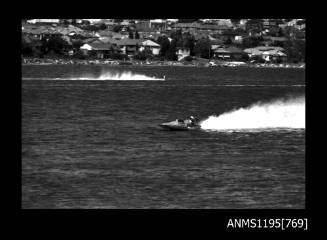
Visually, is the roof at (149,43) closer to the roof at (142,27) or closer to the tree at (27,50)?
the tree at (27,50)

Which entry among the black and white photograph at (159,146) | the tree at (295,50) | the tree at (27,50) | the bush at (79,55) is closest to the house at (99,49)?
the bush at (79,55)

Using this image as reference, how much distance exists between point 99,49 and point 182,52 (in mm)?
15676

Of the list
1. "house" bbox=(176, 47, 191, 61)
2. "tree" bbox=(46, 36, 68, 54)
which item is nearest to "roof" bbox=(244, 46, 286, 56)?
"house" bbox=(176, 47, 191, 61)

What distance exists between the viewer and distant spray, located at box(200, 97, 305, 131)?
36.8 meters

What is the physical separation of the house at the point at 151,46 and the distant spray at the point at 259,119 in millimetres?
95323

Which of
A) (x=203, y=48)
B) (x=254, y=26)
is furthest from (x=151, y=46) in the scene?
(x=254, y=26)

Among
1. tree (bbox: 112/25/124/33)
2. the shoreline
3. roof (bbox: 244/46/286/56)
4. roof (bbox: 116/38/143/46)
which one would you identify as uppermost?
tree (bbox: 112/25/124/33)

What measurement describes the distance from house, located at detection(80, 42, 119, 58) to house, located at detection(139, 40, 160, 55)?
4.57 metres

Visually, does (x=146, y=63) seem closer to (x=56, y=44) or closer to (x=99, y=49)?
(x=99, y=49)

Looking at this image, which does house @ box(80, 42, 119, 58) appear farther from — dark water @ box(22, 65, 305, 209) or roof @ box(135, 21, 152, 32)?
dark water @ box(22, 65, 305, 209)

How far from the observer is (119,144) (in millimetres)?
30766

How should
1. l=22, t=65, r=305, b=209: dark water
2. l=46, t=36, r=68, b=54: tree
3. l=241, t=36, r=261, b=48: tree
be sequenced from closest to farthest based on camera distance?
l=22, t=65, r=305, b=209: dark water, l=46, t=36, r=68, b=54: tree, l=241, t=36, r=261, b=48: tree

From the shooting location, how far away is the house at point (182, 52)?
465ft

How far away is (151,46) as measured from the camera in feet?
458
